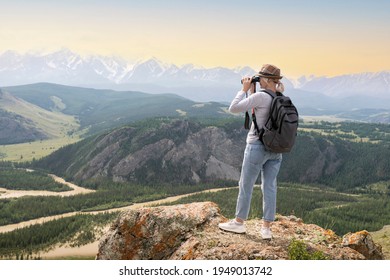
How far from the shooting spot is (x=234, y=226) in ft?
55.6

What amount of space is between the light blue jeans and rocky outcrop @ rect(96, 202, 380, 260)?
1.45 m

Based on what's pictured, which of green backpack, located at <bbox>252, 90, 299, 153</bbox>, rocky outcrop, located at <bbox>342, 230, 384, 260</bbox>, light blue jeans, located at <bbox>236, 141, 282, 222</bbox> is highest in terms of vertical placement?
green backpack, located at <bbox>252, 90, 299, 153</bbox>

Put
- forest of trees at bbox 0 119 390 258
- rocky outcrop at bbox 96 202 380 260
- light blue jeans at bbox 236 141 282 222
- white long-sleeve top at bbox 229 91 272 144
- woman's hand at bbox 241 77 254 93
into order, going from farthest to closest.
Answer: forest of trees at bbox 0 119 390 258 → rocky outcrop at bbox 96 202 380 260 → light blue jeans at bbox 236 141 282 222 → woman's hand at bbox 241 77 254 93 → white long-sleeve top at bbox 229 91 272 144

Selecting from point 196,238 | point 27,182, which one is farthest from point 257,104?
point 27,182

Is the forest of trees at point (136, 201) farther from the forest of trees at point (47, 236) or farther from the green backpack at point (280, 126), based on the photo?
the green backpack at point (280, 126)

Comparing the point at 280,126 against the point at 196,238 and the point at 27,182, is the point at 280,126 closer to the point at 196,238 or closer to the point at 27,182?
the point at 196,238

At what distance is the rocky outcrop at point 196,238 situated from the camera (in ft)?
50.7

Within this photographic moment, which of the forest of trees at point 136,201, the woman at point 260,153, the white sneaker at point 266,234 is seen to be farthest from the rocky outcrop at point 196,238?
the forest of trees at point 136,201

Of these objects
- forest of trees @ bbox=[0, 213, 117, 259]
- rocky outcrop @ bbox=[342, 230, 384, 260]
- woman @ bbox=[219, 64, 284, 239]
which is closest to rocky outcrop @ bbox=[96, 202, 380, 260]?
woman @ bbox=[219, 64, 284, 239]

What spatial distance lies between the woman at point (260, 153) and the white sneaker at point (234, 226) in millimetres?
308

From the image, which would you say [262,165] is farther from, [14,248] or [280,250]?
[14,248]

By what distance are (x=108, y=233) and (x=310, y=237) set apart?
10376 millimetres

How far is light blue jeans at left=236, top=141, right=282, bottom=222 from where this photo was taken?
15.3 metres

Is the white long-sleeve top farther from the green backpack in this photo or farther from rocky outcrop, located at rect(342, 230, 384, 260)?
rocky outcrop, located at rect(342, 230, 384, 260)
